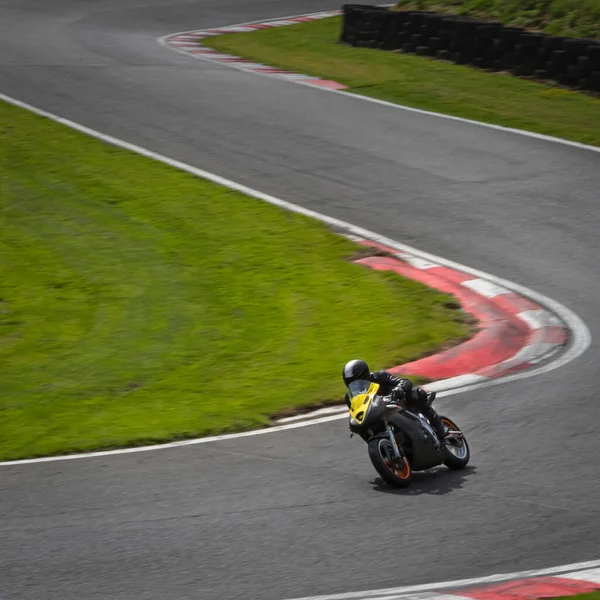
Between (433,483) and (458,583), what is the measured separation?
1729 millimetres

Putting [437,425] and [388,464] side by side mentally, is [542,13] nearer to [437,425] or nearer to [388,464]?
[437,425]

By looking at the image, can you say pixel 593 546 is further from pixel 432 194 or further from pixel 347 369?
pixel 432 194

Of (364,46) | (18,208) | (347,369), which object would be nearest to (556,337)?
(347,369)

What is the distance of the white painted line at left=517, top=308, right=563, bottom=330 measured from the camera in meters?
11.6

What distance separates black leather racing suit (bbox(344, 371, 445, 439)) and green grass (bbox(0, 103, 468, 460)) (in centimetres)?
162

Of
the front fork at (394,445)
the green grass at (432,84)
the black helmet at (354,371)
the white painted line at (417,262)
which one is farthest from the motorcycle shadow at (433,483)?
the green grass at (432,84)

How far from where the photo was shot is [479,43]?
23.8m

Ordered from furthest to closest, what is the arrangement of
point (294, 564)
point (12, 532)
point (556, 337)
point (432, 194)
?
1. point (432, 194)
2. point (556, 337)
3. point (12, 532)
4. point (294, 564)

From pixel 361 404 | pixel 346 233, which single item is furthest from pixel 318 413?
pixel 346 233

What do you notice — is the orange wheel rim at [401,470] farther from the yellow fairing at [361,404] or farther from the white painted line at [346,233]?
the white painted line at [346,233]

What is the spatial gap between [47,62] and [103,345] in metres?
15.0

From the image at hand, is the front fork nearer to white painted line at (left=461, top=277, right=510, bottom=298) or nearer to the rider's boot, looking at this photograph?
the rider's boot

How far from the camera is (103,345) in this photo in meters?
11.9

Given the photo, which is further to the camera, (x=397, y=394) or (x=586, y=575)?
(x=397, y=394)
